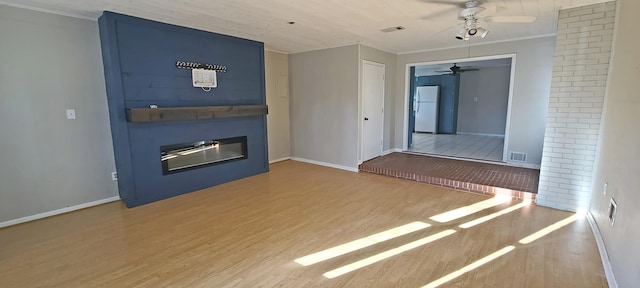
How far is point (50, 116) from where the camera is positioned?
337 cm

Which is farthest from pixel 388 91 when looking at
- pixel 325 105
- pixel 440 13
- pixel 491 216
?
pixel 491 216

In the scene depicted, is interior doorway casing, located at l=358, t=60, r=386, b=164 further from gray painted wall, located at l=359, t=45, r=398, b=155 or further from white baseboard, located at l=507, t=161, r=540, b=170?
white baseboard, located at l=507, t=161, r=540, b=170

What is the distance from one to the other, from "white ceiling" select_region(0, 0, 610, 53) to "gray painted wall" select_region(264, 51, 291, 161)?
109 cm

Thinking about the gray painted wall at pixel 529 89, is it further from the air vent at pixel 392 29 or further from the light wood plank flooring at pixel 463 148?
the air vent at pixel 392 29

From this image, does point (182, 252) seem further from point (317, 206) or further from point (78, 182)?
point (78, 182)

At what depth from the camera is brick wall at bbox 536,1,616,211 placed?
10.3 ft

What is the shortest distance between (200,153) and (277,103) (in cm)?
215

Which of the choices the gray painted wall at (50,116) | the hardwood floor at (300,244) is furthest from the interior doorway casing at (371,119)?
the gray painted wall at (50,116)

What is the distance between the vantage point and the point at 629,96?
2287mm

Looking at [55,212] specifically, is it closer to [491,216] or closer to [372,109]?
[372,109]

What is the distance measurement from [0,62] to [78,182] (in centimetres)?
151

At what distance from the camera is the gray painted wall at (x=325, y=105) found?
5340 millimetres

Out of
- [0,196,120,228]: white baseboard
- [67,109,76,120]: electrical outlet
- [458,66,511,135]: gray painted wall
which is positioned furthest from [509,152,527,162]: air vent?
[67,109,76,120]: electrical outlet

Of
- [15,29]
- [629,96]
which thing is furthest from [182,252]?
[629,96]
